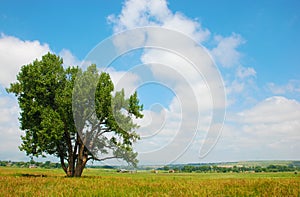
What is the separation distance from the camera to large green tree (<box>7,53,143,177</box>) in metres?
28.0

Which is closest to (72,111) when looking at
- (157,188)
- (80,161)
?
(80,161)

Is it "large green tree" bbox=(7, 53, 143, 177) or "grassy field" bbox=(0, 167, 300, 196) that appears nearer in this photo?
"grassy field" bbox=(0, 167, 300, 196)

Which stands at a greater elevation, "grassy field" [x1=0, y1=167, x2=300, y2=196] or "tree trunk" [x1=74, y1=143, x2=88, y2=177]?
"tree trunk" [x1=74, y1=143, x2=88, y2=177]

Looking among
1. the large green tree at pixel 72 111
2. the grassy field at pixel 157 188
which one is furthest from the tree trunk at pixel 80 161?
the grassy field at pixel 157 188

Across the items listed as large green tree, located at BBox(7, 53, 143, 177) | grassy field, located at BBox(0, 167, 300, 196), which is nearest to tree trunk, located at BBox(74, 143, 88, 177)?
large green tree, located at BBox(7, 53, 143, 177)

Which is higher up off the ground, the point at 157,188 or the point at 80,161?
the point at 80,161

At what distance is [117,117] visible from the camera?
29094 mm

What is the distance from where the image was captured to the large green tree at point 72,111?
92.0 feet

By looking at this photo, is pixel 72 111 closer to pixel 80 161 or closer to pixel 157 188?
pixel 80 161

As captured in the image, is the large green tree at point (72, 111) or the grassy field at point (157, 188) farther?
the large green tree at point (72, 111)

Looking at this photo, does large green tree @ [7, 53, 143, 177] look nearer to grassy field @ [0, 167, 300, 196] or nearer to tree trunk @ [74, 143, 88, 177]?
tree trunk @ [74, 143, 88, 177]

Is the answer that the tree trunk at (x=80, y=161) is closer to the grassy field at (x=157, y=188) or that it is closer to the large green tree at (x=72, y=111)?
the large green tree at (x=72, y=111)

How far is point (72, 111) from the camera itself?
2836cm

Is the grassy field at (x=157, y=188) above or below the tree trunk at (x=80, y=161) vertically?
below
